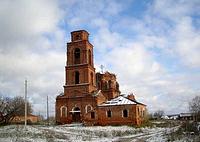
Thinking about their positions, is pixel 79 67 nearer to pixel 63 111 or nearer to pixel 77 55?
pixel 77 55

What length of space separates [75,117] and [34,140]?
83.3ft

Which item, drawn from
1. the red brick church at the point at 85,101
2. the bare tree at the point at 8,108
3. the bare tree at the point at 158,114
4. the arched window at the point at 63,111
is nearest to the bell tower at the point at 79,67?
the red brick church at the point at 85,101

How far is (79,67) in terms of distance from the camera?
50.6m

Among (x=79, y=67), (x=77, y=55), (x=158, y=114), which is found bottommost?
(x=158, y=114)

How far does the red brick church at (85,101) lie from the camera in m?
47.3

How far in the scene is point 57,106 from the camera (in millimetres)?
50594

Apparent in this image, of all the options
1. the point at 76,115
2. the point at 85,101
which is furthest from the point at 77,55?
the point at 76,115

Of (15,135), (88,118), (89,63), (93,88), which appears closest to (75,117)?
(88,118)

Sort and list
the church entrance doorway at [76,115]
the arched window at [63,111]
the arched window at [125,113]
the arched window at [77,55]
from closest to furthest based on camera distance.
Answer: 1. the arched window at [125,113]
2. the church entrance doorway at [76,115]
3. the arched window at [63,111]
4. the arched window at [77,55]

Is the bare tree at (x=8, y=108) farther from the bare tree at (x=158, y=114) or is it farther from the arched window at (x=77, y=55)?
the bare tree at (x=158, y=114)

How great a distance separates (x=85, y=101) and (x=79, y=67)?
20.3ft

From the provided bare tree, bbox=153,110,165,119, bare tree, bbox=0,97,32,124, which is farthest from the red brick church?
bare tree, bbox=153,110,165,119

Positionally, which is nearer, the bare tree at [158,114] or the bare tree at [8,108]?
the bare tree at [8,108]

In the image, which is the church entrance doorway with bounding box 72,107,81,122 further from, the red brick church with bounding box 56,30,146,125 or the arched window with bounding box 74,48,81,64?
the arched window with bounding box 74,48,81,64
